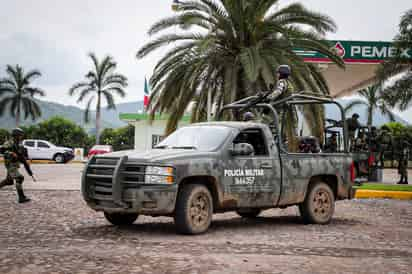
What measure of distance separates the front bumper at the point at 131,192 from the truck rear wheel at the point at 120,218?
31.0 inches

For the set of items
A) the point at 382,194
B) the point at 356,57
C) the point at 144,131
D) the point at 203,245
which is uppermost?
the point at 356,57

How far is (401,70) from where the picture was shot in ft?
73.0

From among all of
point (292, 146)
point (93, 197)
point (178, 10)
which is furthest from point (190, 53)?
point (93, 197)

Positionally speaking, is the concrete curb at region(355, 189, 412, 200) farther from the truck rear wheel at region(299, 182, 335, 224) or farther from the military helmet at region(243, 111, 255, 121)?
the military helmet at region(243, 111, 255, 121)

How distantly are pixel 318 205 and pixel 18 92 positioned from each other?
5994cm

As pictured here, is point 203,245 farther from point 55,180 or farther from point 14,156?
point 55,180

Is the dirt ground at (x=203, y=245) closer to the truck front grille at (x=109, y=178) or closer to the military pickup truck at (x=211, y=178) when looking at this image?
the military pickup truck at (x=211, y=178)

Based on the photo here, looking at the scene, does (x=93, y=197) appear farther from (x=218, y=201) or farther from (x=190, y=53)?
(x=190, y=53)

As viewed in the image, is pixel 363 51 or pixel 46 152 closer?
pixel 363 51

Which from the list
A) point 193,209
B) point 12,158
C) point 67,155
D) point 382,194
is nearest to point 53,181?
point 12,158

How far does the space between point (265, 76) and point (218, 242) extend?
9.69 meters

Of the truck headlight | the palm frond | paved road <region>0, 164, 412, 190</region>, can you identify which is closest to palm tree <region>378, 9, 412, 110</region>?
paved road <region>0, 164, 412, 190</region>

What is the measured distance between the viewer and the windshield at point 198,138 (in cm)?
927

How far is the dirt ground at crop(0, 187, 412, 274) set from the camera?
6195 mm
